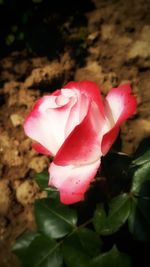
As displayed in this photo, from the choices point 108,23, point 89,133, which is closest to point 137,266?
point 89,133

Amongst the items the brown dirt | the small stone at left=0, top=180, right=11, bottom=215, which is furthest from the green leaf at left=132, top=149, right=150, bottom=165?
the small stone at left=0, top=180, right=11, bottom=215

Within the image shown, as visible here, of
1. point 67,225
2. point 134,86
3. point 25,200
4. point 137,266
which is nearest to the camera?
point 67,225

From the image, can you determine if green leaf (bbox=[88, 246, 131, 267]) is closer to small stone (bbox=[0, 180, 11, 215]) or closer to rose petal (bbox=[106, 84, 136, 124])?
rose petal (bbox=[106, 84, 136, 124])

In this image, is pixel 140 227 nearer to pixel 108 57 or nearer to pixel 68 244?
pixel 68 244

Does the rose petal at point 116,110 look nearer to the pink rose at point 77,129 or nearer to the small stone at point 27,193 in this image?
the pink rose at point 77,129

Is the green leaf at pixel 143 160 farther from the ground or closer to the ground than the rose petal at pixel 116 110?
closer to the ground

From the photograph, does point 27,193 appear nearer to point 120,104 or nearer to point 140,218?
point 140,218

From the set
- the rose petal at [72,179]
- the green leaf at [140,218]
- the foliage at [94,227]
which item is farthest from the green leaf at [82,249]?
the rose petal at [72,179]
